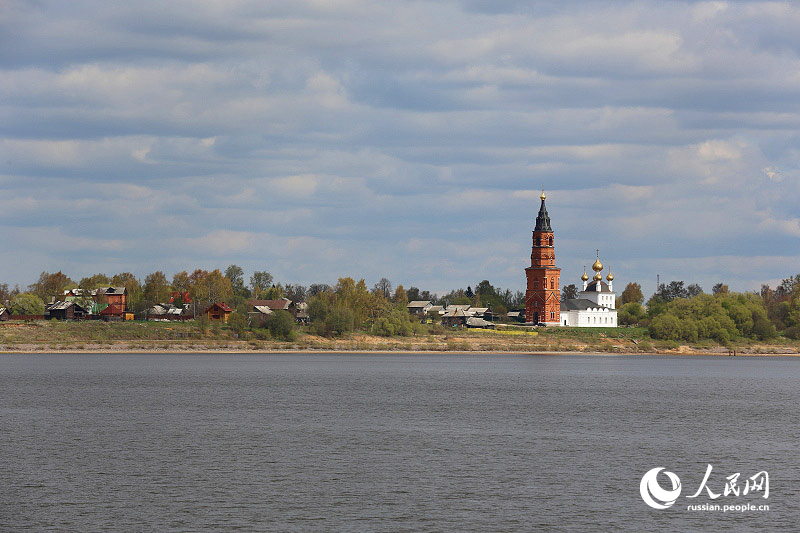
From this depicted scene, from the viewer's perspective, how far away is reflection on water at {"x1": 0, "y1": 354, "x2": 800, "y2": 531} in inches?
1309

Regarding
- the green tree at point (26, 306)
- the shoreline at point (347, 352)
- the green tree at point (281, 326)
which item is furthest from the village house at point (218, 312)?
the green tree at point (26, 306)

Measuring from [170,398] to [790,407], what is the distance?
47.9 m

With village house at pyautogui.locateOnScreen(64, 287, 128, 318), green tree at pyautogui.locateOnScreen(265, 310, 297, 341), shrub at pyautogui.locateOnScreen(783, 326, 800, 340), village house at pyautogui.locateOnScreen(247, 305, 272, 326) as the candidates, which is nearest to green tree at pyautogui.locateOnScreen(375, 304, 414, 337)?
village house at pyautogui.locateOnScreen(247, 305, 272, 326)

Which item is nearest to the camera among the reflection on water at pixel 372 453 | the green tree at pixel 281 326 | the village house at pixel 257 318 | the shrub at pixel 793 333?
the reflection on water at pixel 372 453

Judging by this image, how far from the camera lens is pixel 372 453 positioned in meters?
46.5

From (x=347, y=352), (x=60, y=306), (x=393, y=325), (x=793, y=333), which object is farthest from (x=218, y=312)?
(x=793, y=333)

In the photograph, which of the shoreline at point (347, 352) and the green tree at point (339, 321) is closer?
the shoreline at point (347, 352)

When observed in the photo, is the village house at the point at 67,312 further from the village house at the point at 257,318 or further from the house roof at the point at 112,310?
the village house at the point at 257,318

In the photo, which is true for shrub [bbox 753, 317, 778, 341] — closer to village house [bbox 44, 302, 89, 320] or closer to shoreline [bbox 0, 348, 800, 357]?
shoreline [bbox 0, 348, 800, 357]

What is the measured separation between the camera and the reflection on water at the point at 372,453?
33250mm

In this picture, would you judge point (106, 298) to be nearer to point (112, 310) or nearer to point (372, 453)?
point (112, 310)

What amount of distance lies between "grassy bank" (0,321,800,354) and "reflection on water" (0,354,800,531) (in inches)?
2273

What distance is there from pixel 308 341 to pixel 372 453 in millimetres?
115797

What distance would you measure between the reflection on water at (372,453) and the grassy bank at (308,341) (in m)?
57.7
